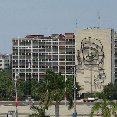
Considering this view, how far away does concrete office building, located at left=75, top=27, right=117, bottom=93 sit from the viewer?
132m

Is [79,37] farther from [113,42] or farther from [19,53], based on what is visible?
[19,53]

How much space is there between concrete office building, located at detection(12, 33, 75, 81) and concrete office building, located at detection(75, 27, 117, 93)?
787 centimetres

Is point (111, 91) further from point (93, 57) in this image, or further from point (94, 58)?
point (93, 57)

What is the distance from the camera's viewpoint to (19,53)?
483 feet

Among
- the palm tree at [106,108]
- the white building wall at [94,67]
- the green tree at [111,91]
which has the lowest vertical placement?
the palm tree at [106,108]

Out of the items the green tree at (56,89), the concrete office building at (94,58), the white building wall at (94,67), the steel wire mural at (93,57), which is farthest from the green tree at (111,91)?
the green tree at (56,89)

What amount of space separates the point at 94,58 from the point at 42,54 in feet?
56.0

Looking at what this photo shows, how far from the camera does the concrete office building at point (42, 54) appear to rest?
14325cm

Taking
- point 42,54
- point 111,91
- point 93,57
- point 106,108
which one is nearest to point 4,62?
point 42,54

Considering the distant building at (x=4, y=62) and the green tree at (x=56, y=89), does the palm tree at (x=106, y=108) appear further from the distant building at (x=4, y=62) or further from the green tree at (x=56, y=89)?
the distant building at (x=4, y=62)

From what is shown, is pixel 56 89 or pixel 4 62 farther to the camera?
pixel 4 62

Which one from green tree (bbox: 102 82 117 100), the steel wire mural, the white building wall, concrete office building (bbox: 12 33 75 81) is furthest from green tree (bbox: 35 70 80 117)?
concrete office building (bbox: 12 33 75 81)

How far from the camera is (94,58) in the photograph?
134375mm

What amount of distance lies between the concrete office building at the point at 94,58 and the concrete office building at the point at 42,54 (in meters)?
7.87
